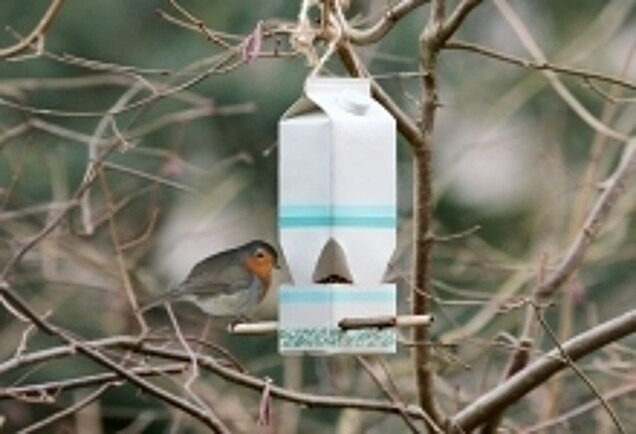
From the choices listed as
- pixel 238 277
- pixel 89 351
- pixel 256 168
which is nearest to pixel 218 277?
pixel 238 277

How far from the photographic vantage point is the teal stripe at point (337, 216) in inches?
96.0

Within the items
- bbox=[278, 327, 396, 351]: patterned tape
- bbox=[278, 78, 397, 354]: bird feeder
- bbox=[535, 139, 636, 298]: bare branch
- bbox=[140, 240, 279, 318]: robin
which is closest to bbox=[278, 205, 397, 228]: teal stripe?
bbox=[278, 78, 397, 354]: bird feeder

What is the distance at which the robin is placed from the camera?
9.57 ft

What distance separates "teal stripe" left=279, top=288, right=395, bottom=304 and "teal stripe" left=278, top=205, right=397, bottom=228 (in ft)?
0.27

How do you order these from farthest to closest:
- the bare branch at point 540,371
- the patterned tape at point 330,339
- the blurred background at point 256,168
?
the blurred background at point 256,168 < the bare branch at point 540,371 < the patterned tape at point 330,339

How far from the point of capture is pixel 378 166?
247 centimetres

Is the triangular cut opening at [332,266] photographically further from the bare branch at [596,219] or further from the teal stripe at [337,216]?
the bare branch at [596,219]

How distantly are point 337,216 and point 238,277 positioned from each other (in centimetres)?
53

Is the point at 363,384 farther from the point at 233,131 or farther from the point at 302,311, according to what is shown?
the point at 302,311

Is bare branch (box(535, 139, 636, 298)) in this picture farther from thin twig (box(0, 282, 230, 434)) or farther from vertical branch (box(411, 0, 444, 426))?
thin twig (box(0, 282, 230, 434))

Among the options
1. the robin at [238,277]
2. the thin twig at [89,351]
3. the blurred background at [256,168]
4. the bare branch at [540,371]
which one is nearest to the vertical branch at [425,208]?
the bare branch at [540,371]

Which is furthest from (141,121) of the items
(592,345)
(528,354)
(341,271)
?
(341,271)

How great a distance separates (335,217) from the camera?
2.44 metres

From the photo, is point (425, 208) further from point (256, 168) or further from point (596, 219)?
point (256, 168)
